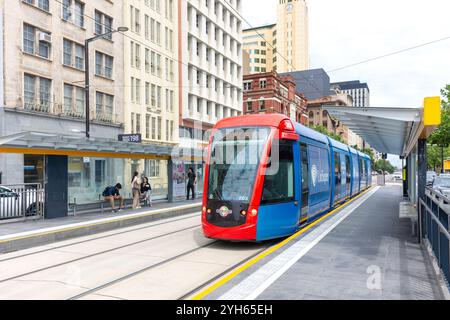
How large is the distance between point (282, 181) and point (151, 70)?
3019 cm

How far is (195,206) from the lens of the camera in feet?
60.7

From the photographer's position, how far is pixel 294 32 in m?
137

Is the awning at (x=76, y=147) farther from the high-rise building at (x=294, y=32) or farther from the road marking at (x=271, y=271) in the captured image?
the high-rise building at (x=294, y=32)

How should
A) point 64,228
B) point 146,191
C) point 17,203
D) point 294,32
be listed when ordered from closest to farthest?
1. point 64,228
2. point 17,203
3. point 146,191
4. point 294,32

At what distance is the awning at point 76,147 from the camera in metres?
12.1

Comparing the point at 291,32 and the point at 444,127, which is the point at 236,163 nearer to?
the point at 444,127

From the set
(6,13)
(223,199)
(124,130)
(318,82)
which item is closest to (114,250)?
(223,199)

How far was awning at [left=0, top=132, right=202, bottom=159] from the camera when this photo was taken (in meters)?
12.1

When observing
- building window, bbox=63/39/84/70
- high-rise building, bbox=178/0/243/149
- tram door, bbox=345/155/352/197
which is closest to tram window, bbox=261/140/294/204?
tram door, bbox=345/155/352/197

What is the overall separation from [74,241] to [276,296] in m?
7.48

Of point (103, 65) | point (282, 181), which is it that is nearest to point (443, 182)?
point (282, 181)

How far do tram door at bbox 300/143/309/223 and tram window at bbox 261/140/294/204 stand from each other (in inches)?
39.8

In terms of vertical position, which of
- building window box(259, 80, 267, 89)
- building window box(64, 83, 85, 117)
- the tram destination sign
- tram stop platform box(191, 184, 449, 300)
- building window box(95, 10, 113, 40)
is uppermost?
building window box(259, 80, 267, 89)
